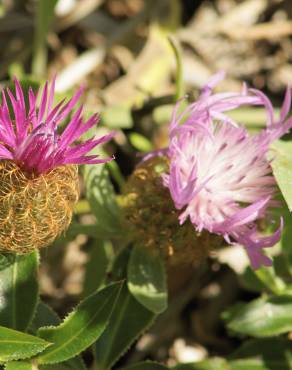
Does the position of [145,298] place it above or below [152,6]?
below

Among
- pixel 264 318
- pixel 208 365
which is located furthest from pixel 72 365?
pixel 264 318

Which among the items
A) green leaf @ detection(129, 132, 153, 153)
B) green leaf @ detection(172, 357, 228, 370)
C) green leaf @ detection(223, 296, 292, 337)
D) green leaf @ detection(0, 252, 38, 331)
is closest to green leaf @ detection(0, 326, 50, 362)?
green leaf @ detection(0, 252, 38, 331)

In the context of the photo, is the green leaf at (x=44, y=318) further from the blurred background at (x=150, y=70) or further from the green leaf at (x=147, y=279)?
the blurred background at (x=150, y=70)

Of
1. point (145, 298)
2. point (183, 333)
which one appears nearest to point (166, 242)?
point (145, 298)

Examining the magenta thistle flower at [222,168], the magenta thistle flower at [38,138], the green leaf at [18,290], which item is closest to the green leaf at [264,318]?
the magenta thistle flower at [222,168]

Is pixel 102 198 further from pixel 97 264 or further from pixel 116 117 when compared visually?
pixel 116 117

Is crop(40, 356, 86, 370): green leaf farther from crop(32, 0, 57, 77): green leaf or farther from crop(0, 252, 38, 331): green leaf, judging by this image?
crop(32, 0, 57, 77): green leaf

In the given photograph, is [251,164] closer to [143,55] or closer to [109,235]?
[109,235]
